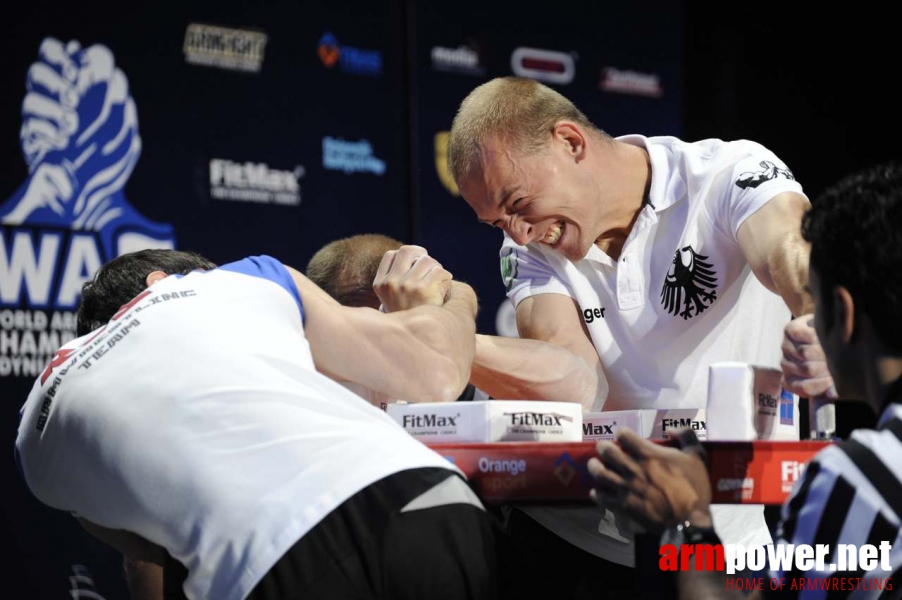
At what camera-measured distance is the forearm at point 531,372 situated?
2.27 m

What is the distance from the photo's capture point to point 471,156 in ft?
7.54

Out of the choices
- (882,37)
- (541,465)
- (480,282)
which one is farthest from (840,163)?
(541,465)

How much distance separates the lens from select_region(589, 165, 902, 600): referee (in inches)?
44.9

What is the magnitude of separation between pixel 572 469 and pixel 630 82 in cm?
369

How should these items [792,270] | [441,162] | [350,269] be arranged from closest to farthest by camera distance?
[792,270] < [350,269] < [441,162]

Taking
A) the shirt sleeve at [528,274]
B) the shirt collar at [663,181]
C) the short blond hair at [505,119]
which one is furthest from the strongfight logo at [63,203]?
the shirt collar at [663,181]

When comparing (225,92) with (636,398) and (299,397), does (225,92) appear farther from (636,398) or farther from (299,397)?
(299,397)

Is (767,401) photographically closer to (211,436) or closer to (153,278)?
(211,436)

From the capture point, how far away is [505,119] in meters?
2.30

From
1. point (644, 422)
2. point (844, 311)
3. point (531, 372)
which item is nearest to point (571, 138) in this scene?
point (531, 372)

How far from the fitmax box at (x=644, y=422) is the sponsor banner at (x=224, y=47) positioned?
99.5 inches

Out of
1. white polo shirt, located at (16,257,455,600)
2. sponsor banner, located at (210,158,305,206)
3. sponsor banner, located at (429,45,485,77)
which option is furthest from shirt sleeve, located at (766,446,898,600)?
sponsor banner, located at (429,45,485,77)

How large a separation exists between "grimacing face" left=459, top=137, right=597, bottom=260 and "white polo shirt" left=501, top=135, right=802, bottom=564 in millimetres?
95

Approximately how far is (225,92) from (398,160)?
0.74 meters
